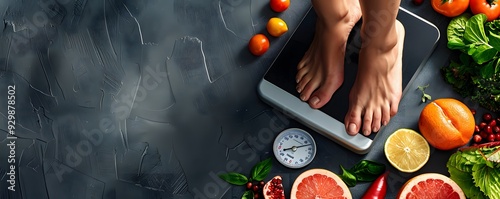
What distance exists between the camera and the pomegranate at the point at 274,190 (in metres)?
1.78

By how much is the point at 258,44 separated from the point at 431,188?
601mm

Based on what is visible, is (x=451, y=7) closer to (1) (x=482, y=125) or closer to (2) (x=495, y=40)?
(2) (x=495, y=40)

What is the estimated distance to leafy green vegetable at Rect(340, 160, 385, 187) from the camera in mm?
1796

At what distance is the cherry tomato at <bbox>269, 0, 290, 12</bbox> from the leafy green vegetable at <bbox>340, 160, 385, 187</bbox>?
49 cm

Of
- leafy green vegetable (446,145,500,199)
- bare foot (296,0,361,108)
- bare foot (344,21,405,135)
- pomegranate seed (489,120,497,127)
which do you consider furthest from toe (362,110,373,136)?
pomegranate seed (489,120,497,127)

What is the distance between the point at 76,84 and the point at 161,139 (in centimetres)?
30

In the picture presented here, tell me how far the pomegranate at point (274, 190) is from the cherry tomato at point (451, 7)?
650mm

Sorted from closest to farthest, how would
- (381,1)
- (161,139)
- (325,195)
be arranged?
(381,1) < (325,195) < (161,139)

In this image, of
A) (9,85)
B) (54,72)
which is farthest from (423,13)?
(9,85)

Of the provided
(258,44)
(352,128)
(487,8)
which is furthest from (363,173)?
(487,8)

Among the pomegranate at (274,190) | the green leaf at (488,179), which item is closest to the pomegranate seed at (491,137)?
the green leaf at (488,179)

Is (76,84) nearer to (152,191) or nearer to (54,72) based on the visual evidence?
(54,72)

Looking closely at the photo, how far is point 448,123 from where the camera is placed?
68.3 inches

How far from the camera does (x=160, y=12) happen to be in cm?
198
